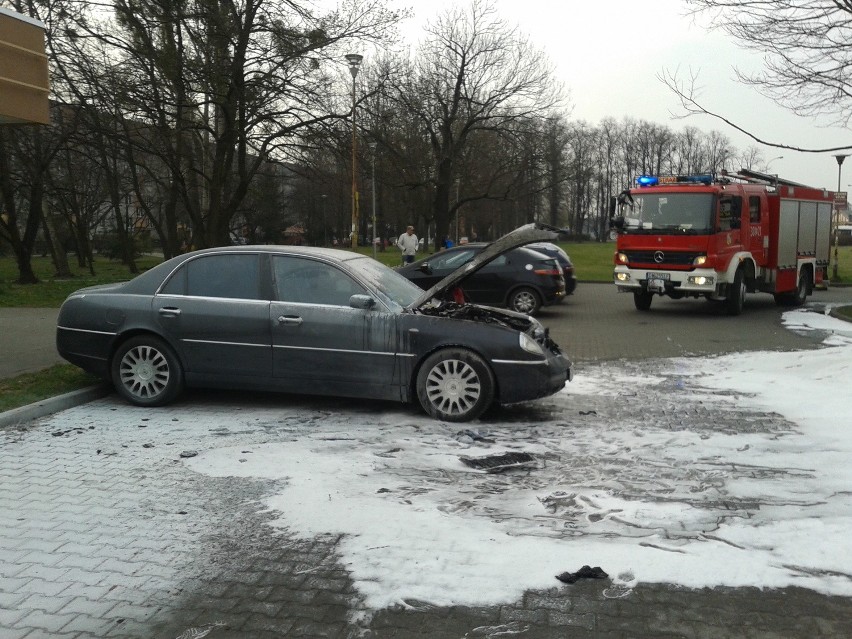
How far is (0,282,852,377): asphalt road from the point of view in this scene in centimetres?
1171

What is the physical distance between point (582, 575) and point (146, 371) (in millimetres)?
5274

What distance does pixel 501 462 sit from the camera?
6.33m

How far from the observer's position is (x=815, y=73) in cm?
1414

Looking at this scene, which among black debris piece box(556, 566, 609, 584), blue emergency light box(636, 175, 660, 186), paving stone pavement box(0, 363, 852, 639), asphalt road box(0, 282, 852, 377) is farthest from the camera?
blue emergency light box(636, 175, 660, 186)

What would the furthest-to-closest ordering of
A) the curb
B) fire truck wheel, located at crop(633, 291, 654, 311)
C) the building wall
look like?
1. fire truck wheel, located at crop(633, 291, 654, 311)
2. the building wall
3. the curb

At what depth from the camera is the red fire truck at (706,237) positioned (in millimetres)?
16656

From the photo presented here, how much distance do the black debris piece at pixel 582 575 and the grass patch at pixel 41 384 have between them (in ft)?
18.5

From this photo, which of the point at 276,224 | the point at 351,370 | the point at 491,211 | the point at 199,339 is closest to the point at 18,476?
the point at 199,339

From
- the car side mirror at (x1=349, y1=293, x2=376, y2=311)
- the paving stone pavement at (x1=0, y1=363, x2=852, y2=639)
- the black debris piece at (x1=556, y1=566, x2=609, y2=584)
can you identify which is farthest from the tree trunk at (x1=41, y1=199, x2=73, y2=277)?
the black debris piece at (x1=556, y1=566, x2=609, y2=584)

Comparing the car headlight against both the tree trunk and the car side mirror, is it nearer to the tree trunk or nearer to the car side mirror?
the car side mirror

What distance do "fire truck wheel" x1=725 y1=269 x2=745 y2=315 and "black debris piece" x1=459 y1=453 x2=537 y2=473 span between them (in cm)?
1211

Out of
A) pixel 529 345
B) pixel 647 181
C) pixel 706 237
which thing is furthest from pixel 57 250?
pixel 529 345

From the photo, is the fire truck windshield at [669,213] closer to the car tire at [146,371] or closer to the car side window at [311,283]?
the car side window at [311,283]

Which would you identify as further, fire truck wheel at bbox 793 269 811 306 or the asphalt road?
fire truck wheel at bbox 793 269 811 306
